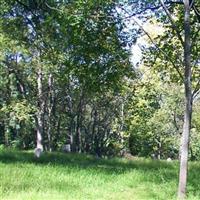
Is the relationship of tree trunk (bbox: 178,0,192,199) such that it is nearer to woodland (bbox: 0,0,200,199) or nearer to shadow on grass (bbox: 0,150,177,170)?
woodland (bbox: 0,0,200,199)

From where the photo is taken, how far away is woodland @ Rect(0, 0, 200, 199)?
1295 cm

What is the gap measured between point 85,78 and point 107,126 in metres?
37.2

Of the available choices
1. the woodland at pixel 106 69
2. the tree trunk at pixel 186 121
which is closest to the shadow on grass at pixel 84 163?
the woodland at pixel 106 69

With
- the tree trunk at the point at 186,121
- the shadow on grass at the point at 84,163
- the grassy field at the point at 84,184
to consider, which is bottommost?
the grassy field at the point at 84,184

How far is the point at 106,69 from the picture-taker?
14.2 m

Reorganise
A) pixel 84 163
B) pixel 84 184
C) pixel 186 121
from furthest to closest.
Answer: pixel 84 163, pixel 84 184, pixel 186 121

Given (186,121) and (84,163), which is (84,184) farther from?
(84,163)

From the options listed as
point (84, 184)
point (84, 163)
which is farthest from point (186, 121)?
point (84, 163)

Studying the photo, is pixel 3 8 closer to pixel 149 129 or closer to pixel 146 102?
pixel 146 102

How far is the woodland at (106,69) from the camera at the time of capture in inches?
510

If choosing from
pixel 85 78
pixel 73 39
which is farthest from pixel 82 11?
pixel 85 78

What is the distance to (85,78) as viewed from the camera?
14453 millimetres

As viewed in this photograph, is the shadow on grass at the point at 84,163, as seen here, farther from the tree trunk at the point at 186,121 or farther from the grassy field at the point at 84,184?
the tree trunk at the point at 186,121

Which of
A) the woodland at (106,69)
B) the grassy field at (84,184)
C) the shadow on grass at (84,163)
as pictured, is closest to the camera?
the grassy field at (84,184)
